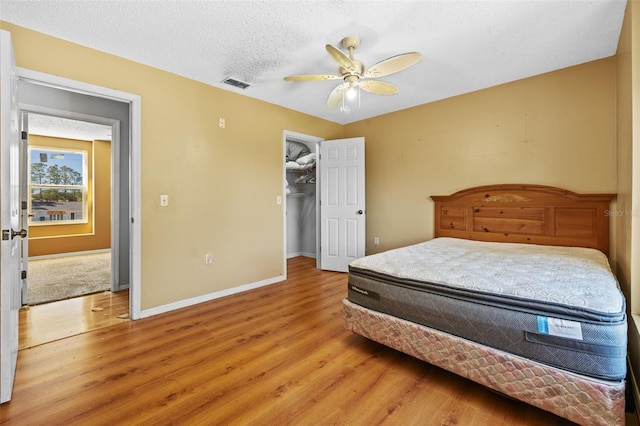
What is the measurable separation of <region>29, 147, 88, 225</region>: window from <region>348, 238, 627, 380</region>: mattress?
275 inches

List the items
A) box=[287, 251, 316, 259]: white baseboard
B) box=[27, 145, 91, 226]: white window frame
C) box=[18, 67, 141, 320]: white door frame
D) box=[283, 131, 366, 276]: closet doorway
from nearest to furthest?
box=[18, 67, 141, 320]: white door frame → box=[283, 131, 366, 276]: closet doorway → box=[27, 145, 91, 226]: white window frame → box=[287, 251, 316, 259]: white baseboard

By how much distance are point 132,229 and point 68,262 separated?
3937mm

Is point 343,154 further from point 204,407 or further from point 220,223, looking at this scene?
point 204,407

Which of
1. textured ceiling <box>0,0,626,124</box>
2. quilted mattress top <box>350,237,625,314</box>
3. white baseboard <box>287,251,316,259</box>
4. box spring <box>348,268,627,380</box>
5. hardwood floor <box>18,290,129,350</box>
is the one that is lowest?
hardwood floor <box>18,290,129,350</box>

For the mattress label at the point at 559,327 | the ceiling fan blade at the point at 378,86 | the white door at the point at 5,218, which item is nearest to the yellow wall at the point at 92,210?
the white door at the point at 5,218

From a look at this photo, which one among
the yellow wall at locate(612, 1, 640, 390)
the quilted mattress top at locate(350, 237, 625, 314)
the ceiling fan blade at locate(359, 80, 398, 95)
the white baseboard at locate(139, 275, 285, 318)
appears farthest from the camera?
the white baseboard at locate(139, 275, 285, 318)

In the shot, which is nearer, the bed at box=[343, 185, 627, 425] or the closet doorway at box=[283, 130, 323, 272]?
the bed at box=[343, 185, 627, 425]

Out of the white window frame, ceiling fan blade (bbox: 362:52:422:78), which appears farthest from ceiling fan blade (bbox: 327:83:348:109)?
the white window frame

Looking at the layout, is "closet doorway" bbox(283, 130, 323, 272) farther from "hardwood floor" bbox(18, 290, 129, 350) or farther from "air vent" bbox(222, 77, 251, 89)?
"hardwood floor" bbox(18, 290, 129, 350)

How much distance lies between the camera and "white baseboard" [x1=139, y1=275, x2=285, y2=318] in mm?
2943

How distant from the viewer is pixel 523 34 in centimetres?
240

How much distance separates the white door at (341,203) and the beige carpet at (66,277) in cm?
323

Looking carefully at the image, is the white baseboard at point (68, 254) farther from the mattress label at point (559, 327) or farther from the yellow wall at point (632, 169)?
the yellow wall at point (632, 169)

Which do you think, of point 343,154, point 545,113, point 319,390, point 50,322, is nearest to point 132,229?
point 50,322
